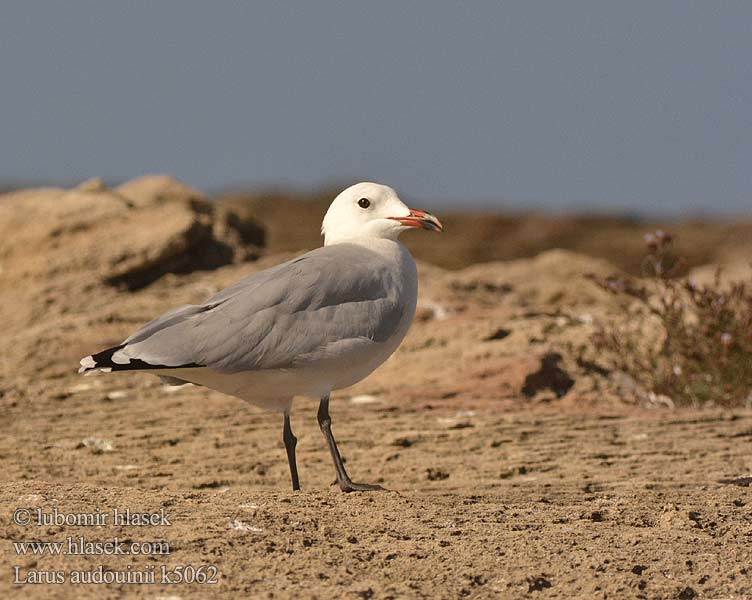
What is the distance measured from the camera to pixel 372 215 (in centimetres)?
629

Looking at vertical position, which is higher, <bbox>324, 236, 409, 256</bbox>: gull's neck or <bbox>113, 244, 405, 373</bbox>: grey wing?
<bbox>324, 236, 409, 256</bbox>: gull's neck

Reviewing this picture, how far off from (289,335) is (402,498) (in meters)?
0.90

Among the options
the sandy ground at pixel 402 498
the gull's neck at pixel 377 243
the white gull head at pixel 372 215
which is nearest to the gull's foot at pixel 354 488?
the sandy ground at pixel 402 498

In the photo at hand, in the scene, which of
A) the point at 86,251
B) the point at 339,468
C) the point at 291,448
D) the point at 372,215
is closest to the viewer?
the point at 339,468

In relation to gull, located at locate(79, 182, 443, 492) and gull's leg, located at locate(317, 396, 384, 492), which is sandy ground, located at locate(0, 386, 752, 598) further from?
gull, located at locate(79, 182, 443, 492)

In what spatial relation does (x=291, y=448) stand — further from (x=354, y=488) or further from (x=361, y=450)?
(x=361, y=450)

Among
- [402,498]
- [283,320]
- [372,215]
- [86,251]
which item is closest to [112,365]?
[283,320]

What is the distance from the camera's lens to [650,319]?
9867 millimetres

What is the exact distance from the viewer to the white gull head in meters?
6.23

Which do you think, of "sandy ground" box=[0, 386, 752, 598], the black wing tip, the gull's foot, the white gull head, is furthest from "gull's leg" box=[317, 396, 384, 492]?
the white gull head

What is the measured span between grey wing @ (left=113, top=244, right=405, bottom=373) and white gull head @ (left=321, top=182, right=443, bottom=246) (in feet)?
1.38

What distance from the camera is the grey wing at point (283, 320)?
214 inches

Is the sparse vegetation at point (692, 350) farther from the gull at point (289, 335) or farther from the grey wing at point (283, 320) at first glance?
the grey wing at point (283, 320)

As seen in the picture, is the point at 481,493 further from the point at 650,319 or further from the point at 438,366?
the point at 650,319
